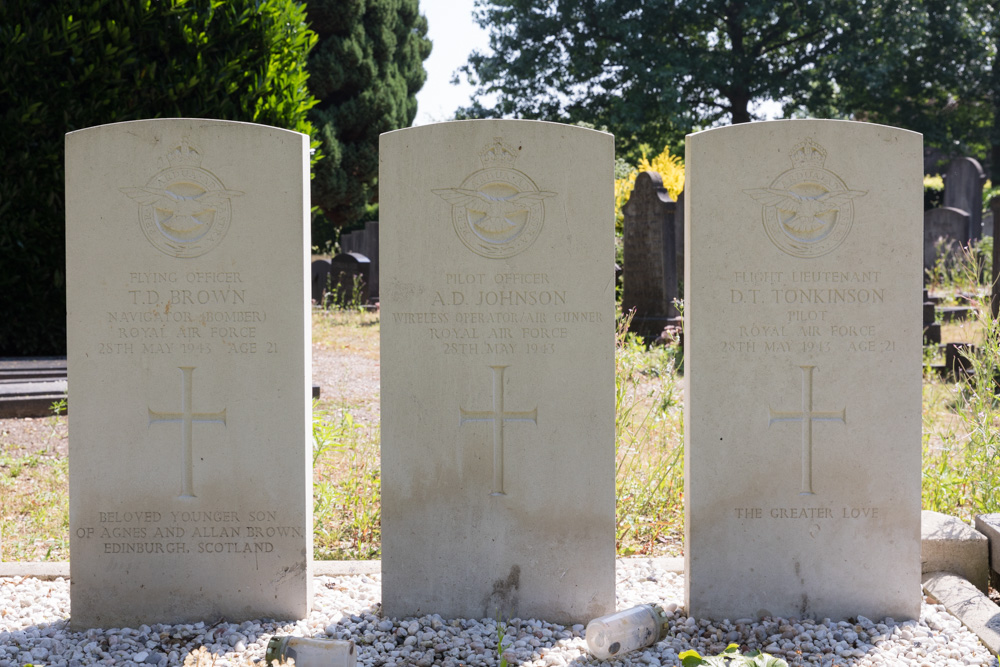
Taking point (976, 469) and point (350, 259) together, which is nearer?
A: point (976, 469)

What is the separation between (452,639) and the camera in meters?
3.04

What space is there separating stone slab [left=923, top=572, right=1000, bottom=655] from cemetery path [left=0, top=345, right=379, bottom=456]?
374 centimetres

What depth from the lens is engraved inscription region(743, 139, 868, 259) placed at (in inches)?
124

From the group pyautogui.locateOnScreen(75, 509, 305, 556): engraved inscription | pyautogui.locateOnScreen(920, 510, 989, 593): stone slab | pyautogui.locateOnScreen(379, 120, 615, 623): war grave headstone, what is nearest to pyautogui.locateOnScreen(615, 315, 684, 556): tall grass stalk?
pyautogui.locateOnScreen(379, 120, 615, 623): war grave headstone

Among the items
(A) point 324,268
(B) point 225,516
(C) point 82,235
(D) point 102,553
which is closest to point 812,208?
(B) point 225,516

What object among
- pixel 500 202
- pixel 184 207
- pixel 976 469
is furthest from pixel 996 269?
pixel 184 207

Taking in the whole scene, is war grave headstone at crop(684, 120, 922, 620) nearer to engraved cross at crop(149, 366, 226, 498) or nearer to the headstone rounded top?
engraved cross at crop(149, 366, 226, 498)

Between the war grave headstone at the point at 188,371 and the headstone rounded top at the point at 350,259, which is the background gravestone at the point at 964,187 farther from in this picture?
the war grave headstone at the point at 188,371

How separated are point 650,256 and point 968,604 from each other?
7650mm

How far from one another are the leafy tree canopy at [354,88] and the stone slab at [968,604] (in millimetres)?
14249

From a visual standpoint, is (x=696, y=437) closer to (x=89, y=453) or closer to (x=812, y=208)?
(x=812, y=208)

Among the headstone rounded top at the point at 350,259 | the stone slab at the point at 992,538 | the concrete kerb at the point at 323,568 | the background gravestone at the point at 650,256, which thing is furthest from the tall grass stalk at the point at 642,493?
the headstone rounded top at the point at 350,259

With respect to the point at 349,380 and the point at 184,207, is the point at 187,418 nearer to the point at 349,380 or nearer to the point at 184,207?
the point at 184,207

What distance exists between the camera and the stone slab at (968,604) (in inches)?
117
